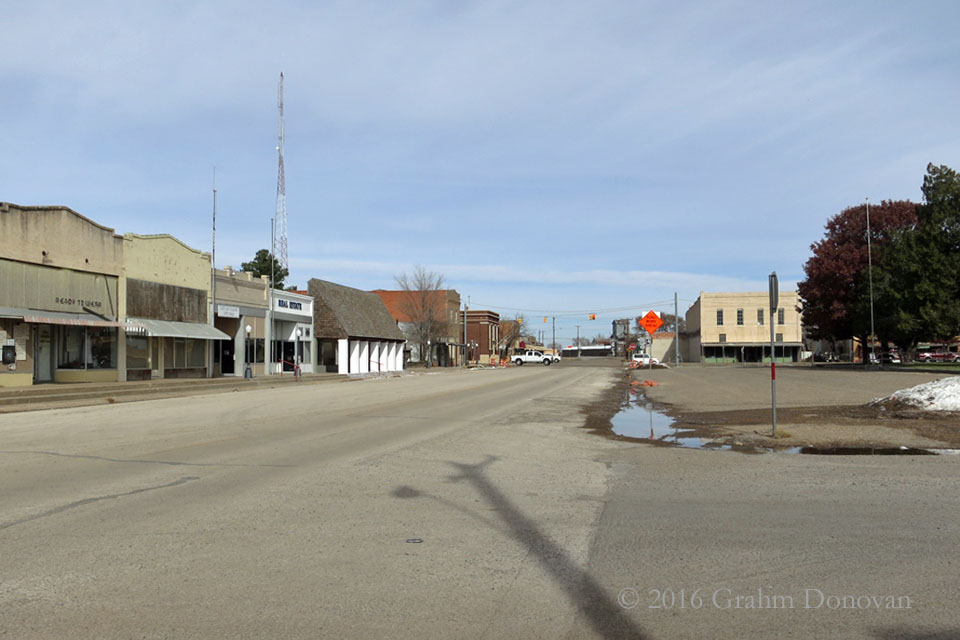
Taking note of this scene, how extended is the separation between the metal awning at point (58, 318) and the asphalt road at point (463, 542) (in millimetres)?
17551

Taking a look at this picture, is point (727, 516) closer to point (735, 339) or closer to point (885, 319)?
point (885, 319)

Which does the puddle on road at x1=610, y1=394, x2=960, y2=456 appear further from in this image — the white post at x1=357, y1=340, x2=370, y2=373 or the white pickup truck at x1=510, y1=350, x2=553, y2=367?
the white pickup truck at x1=510, y1=350, x2=553, y2=367

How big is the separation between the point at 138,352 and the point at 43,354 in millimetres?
4880

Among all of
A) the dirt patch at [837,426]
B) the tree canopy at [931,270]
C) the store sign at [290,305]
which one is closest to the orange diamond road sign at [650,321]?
the tree canopy at [931,270]

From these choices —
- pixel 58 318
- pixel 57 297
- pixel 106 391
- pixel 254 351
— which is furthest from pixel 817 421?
pixel 254 351

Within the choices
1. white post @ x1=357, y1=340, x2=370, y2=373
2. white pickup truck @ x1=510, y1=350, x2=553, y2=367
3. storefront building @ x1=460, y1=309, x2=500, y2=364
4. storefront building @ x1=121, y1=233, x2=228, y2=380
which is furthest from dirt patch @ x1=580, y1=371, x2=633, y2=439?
storefront building @ x1=460, y1=309, x2=500, y2=364

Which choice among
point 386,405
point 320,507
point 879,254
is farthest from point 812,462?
point 879,254

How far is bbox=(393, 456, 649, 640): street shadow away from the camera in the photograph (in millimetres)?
4613

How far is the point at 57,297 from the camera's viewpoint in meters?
29.3

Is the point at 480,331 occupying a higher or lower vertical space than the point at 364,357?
higher

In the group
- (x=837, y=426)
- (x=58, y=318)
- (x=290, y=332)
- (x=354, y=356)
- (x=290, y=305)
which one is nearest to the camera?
(x=837, y=426)

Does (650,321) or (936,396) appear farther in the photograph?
(650,321)

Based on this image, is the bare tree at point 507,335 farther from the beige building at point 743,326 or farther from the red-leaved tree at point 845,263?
the red-leaved tree at point 845,263

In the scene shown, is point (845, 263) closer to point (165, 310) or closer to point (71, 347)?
point (165, 310)
